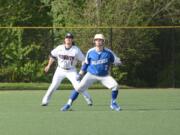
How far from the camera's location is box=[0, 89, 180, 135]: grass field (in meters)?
11.7

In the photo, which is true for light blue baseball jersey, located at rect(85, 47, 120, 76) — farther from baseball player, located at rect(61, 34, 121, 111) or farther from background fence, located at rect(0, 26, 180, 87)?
background fence, located at rect(0, 26, 180, 87)

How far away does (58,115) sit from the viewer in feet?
47.8

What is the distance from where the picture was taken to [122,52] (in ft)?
95.4

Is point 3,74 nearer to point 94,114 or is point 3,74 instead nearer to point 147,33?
point 147,33

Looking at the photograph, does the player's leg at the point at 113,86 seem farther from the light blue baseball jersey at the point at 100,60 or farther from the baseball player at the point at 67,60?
the baseball player at the point at 67,60

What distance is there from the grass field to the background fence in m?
9.75

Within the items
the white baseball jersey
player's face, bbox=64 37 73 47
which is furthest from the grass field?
player's face, bbox=64 37 73 47

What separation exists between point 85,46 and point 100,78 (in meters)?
12.6

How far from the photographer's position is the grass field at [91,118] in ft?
38.5

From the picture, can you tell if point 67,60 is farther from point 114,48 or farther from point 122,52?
point 122,52

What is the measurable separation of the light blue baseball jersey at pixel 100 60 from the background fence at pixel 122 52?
12312 mm

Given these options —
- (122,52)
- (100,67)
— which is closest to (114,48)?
(122,52)

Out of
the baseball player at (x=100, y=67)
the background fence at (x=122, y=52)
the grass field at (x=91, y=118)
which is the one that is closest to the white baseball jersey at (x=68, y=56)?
the baseball player at (x=100, y=67)

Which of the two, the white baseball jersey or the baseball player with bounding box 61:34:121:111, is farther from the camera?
the white baseball jersey
